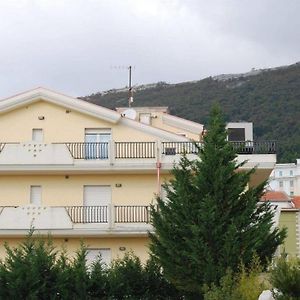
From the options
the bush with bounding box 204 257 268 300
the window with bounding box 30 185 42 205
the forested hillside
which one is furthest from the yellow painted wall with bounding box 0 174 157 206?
the forested hillside

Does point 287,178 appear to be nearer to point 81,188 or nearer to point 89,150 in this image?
point 81,188

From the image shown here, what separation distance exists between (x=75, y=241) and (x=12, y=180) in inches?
159

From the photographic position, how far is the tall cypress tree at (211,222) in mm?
24344

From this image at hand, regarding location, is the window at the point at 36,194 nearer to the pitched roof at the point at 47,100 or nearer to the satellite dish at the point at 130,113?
the pitched roof at the point at 47,100

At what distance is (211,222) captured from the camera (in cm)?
2469

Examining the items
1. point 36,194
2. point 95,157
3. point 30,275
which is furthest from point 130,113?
point 30,275

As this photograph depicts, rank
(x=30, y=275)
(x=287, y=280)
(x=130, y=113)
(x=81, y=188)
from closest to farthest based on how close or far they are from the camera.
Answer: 1. (x=287, y=280)
2. (x=30, y=275)
3. (x=81, y=188)
4. (x=130, y=113)

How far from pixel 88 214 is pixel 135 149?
11.5ft

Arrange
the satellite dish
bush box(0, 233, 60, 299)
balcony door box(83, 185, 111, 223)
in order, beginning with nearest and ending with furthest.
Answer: bush box(0, 233, 60, 299), balcony door box(83, 185, 111, 223), the satellite dish

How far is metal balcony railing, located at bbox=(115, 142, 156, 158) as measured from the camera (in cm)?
3438

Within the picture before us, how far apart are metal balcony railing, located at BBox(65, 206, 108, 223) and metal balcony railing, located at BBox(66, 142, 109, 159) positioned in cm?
223

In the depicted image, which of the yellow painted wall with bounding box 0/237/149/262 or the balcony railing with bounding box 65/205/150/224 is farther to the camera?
the yellow painted wall with bounding box 0/237/149/262

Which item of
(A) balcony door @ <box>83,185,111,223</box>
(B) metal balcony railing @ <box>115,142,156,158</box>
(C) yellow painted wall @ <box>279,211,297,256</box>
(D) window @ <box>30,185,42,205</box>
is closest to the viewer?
(B) metal balcony railing @ <box>115,142,156,158</box>

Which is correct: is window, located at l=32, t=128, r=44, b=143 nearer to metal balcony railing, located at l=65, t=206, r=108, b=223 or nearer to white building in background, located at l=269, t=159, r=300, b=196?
metal balcony railing, located at l=65, t=206, r=108, b=223
